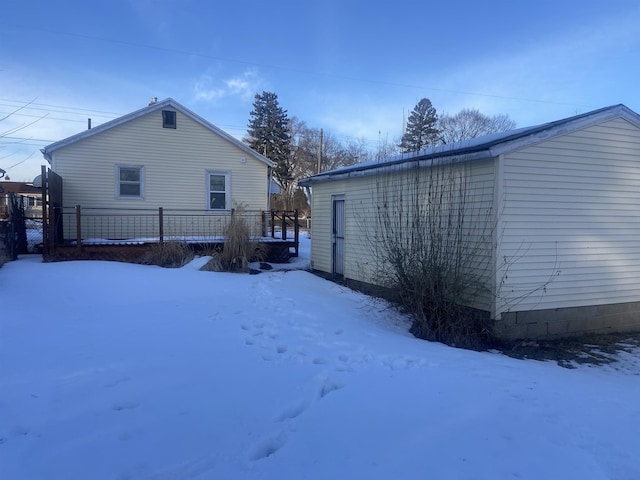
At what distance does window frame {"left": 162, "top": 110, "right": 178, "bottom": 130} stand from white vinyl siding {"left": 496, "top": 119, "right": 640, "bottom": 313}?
11870 mm

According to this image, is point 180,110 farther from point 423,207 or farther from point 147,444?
point 147,444

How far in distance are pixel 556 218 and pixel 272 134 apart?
3928cm

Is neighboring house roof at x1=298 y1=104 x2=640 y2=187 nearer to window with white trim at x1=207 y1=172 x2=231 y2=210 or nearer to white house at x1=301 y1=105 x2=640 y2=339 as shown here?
white house at x1=301 y1=105 x2=640 y2=339

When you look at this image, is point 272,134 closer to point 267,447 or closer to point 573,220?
point 573,220

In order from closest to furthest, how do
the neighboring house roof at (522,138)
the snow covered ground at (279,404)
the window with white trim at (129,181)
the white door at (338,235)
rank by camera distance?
the snow covered ground at (279,404), the neighboring house roof at (522,138), the white door at (338,235), the window with white trim at (129,181)

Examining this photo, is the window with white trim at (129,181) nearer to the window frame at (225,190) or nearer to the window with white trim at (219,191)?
the window frame at (225,190)

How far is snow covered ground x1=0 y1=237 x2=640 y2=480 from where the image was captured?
2.63 meters

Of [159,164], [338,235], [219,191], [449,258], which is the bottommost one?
[449,258]

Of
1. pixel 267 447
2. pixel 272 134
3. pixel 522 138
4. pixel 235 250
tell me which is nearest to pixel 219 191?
pixel 235 250

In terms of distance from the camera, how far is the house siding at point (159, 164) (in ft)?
44.9

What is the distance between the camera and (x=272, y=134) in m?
43.8

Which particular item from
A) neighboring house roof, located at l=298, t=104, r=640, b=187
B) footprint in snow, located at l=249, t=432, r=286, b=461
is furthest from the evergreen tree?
footprint in snow, located at l=249, t=432, r=286, b=461

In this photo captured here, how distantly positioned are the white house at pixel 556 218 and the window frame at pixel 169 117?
930 centimetres

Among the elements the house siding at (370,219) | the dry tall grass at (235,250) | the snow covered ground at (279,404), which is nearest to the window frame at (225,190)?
the dry tall grass at (235,250)
